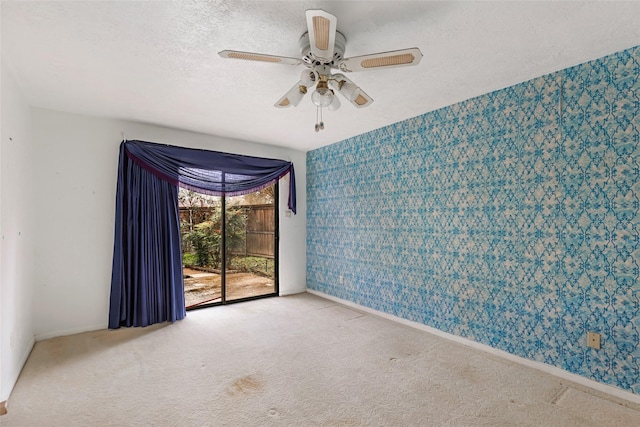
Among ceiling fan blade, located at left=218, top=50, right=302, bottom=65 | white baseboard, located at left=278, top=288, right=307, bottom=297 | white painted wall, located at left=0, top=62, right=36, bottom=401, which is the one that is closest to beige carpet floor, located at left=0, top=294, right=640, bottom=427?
white painted wall, located at left=0, top=62, right=36, bottom=401

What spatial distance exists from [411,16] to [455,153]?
170cm

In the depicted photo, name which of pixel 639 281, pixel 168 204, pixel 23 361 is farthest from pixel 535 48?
pixel 23 361

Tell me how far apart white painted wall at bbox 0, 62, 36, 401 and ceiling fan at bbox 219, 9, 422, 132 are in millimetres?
1994

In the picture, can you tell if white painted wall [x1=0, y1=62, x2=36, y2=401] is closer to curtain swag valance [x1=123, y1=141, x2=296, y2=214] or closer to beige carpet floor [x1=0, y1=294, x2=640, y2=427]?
beige carpet floor [x1=0, y1=294, x2=640, y2=427]

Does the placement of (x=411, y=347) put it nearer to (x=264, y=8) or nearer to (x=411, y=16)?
(x=411, y=16)

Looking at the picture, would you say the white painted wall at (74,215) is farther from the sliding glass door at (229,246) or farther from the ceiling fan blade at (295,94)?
the ceiling fan blade at (295,94)

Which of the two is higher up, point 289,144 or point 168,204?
point 289,144

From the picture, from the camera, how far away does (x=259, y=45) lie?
219 centimetres

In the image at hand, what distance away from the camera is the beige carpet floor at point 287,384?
80.3 inches

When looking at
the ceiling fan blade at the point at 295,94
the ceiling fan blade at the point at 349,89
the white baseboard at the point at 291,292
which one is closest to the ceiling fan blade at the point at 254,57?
the ceiling fan blade at the point at 295,94

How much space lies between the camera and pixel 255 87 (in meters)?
2.84

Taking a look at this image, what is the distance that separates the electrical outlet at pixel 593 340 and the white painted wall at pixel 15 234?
13.7 feet

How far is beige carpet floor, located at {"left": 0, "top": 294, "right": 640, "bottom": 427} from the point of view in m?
2.04

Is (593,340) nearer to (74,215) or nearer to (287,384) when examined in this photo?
(287,384)
